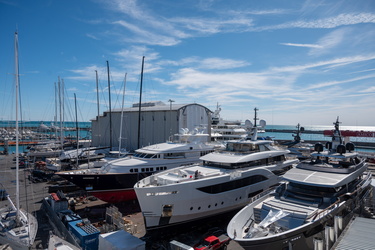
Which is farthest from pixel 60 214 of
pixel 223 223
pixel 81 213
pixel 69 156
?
pixel 69 156

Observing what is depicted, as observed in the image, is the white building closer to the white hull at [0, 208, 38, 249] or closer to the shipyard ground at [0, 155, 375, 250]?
the shipyard ground at [0, 155, 375, 250]

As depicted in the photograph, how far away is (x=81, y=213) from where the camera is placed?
17500mm

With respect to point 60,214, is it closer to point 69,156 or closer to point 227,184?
point 227,184

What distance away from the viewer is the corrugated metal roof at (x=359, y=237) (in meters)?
7.88

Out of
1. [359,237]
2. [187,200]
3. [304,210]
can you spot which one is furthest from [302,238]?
[187,200]

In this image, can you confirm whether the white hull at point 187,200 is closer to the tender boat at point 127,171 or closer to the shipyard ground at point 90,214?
the shipyard ground at point 90,214

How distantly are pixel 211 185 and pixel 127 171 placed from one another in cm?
824

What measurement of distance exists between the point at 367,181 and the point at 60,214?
61.2 ft

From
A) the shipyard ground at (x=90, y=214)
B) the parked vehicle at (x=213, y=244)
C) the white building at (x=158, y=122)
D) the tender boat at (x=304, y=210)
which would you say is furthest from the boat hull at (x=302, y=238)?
the white building at (x=158, y=122)

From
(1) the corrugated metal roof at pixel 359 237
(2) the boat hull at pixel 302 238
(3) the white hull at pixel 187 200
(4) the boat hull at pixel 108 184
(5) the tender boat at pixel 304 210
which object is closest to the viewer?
(1) the corrugated metal roof at pixel 359 237

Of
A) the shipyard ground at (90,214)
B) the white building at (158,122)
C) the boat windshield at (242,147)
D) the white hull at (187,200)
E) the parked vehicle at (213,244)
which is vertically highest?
the white building at (158,122)

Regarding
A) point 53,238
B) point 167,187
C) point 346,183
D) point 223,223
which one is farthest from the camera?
point 223,223

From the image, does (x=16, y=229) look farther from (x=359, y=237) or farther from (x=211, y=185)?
(x=359, y=237)

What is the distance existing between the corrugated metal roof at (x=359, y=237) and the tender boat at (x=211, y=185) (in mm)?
6927
